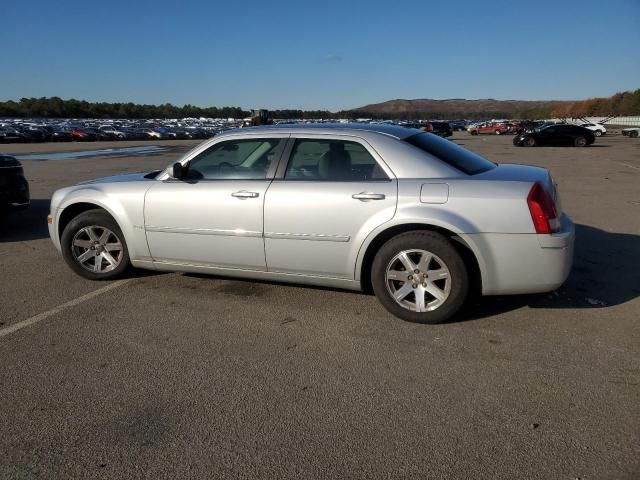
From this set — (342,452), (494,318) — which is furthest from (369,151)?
(342,452)

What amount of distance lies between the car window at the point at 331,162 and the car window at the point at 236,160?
21cm

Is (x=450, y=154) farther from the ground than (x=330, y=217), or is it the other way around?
(x=450, y=154)

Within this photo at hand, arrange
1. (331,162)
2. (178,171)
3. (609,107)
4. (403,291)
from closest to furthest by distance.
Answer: (403,291), (331,162), (178,171), (609,107)

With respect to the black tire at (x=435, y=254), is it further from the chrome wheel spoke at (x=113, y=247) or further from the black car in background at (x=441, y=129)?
the black car in background at (x=441, y=129)

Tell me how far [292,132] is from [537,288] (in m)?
2.35

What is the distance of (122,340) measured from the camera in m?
3.90

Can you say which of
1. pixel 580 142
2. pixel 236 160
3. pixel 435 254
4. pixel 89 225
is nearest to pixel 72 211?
pixel 89 225

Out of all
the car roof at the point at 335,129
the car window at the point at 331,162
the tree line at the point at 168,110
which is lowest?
the tree line at the point at 168,110

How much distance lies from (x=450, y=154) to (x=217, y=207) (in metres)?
2.02

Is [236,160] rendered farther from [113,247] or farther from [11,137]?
[11,137]

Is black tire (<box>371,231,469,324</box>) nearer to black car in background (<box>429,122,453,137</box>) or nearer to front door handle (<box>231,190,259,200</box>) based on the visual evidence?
front door handle (<box>231,190,259,200</box>)

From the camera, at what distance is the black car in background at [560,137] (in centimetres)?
3241

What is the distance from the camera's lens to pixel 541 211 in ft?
12.6

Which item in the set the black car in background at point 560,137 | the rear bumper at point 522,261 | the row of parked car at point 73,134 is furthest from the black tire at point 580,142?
the rear bumper at point 522,261
